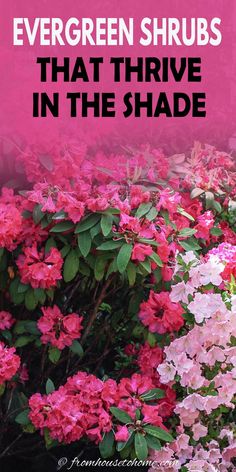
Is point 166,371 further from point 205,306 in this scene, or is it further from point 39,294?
point 39,294

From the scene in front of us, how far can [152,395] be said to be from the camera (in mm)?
2451

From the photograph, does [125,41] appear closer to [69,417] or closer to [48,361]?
[48,361]

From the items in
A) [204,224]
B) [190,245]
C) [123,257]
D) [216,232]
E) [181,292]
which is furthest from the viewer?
[216,232]

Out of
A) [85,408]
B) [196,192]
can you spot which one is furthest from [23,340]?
[196,192]

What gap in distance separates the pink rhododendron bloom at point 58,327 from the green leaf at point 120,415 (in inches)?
9.4

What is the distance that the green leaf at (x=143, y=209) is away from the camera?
236 centimetres

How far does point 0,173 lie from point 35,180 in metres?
0.12

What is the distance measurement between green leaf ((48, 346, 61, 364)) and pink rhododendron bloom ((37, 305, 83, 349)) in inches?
0.9

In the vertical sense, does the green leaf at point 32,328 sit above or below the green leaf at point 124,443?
above

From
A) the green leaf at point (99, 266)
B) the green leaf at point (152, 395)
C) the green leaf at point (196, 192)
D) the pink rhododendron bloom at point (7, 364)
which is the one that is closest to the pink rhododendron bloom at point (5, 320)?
the pink rhododendron bloom at point (7, 364)

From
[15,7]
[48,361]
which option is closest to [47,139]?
[15,7]

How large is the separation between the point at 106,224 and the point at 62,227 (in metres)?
0.13

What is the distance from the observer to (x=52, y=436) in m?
2.37

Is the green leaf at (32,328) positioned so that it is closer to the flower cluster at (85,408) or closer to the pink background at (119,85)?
the flower cluster at (85,408)
